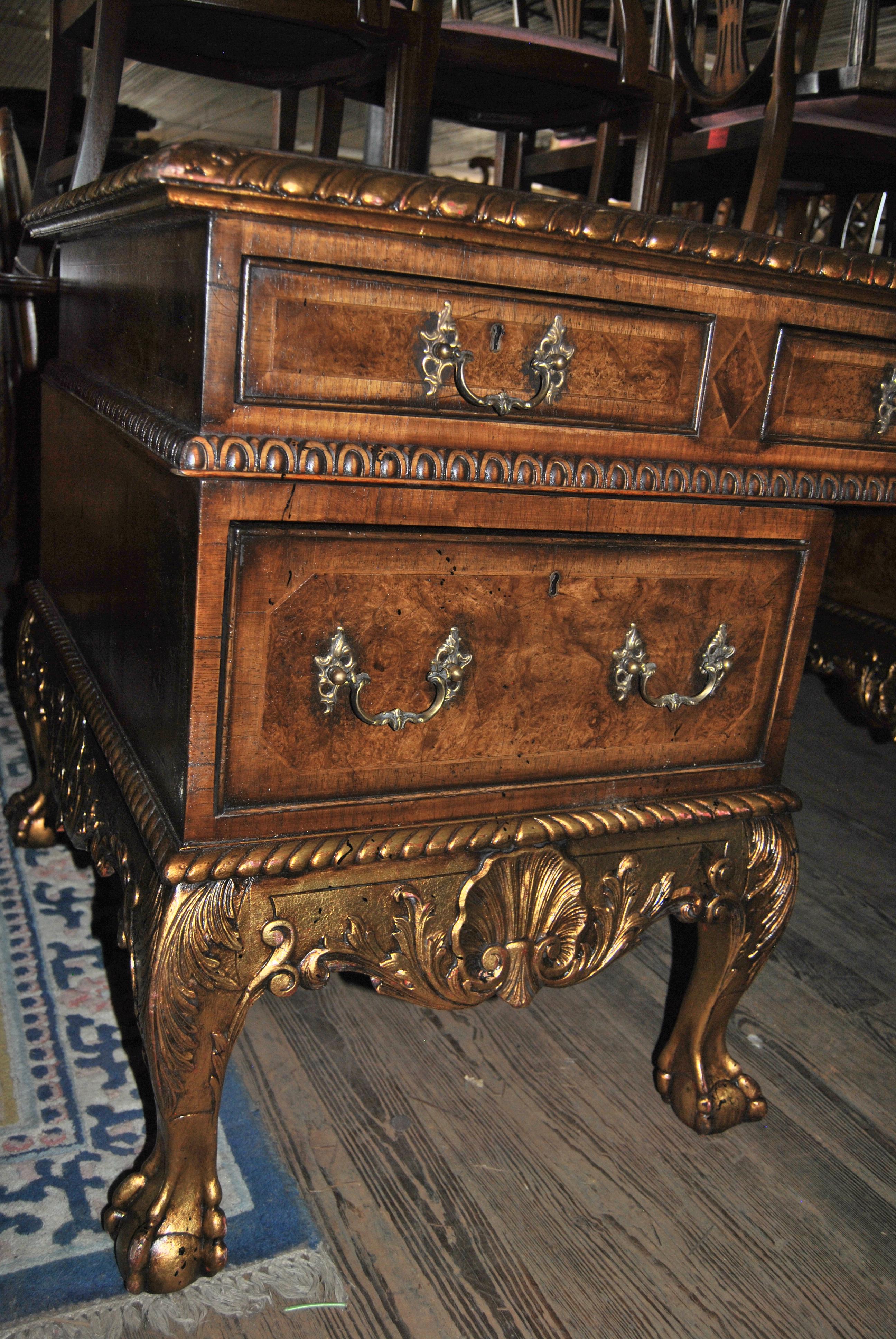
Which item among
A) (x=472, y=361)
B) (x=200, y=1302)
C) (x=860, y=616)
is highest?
(x=472, y=361)

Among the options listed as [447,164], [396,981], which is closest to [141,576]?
[396,981]

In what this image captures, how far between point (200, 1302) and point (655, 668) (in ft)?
2.08

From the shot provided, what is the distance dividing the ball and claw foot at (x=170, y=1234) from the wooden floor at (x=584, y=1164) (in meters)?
0.06

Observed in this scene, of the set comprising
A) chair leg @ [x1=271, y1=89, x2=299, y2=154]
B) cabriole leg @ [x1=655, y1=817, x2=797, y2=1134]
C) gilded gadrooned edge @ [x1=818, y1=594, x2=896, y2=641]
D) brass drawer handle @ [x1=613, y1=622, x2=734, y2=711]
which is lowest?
cabriole leg @ [x1=655, y1=817, x2=797, y2=1134]

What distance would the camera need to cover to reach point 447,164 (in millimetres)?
10070

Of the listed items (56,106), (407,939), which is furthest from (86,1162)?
(56,106)

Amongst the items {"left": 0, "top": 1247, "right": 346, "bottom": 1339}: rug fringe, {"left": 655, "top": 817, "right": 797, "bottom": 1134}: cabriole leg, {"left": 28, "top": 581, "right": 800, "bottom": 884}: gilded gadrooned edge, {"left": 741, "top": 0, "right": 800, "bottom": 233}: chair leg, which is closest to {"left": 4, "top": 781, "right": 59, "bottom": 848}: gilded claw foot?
{"left": 28, "top": 581, "right": 800, "bottom": 884}: gilded gadrooned edge

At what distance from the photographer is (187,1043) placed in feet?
2.50

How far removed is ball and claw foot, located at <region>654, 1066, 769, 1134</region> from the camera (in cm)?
103

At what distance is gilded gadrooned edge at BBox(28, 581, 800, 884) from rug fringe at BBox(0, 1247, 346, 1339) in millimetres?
342

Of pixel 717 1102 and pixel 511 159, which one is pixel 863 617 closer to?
pixel 717 1102

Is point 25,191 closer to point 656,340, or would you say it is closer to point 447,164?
point 656,340

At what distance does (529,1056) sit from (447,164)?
1050 cm

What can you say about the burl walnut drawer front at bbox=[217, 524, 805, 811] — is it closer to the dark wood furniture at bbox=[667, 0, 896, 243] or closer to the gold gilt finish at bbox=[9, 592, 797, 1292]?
the gold gilt finish at bbox=[9, 592, 797, 1292]
